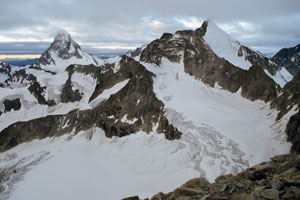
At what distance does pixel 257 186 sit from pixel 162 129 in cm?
4655

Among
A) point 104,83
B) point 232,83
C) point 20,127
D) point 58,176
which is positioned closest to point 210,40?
point 232,83

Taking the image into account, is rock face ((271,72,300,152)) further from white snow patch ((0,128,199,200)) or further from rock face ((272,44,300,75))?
rock face ((272,44,300,75))

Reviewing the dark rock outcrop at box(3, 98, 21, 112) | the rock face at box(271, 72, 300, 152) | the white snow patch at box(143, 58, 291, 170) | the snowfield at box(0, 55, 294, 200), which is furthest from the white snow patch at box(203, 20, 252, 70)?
the dark rock outcrop at box(3, 98, 21, 112)

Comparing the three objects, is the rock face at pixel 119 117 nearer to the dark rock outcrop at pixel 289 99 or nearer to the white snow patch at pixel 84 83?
the white snow patch at pixel 84 83

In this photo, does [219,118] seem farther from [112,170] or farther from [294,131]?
[112,170]

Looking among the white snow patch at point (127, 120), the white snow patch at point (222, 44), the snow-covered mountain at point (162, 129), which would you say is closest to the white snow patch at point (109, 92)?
the snow-covered mountain at point (162, 129)

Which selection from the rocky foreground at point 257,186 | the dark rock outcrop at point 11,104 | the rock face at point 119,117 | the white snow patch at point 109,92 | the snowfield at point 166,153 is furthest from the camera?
the dark rock outcrop at point 11,104

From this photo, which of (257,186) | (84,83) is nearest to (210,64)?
(84,83)

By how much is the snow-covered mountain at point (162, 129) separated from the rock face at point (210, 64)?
1.06ft

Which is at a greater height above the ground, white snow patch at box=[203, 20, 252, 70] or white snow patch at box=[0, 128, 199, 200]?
white snow patch at box=[203, 20, 252, 70]

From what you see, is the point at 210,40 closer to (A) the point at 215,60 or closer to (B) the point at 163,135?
(A) the point at 215,60

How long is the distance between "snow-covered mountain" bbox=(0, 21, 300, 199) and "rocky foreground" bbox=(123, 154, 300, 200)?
84.9ft

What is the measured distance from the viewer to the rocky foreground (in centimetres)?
874

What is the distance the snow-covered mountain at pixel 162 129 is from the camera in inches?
1676
